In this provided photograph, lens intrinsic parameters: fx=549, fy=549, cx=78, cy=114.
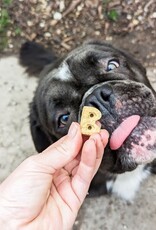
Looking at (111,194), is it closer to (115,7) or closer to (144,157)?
(144,157)

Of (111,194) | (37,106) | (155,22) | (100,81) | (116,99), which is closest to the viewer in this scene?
(116,99)

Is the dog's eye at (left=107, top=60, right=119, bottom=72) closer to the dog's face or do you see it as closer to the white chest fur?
the dog's face

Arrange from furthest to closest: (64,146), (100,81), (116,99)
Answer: (100,81) < (116,99) < (64,146)

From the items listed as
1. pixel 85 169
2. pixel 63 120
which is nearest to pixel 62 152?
pixel 85 169

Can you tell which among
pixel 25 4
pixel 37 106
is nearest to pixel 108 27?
pixel 25 4

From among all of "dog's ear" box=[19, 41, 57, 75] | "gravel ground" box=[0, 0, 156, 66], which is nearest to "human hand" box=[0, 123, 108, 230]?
"dog's ear" box=[19, 41, 57, 75]

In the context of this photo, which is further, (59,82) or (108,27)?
(108,27)

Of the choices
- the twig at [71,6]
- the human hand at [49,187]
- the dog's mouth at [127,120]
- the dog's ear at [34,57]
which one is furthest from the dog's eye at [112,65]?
the twig at [71,6]
